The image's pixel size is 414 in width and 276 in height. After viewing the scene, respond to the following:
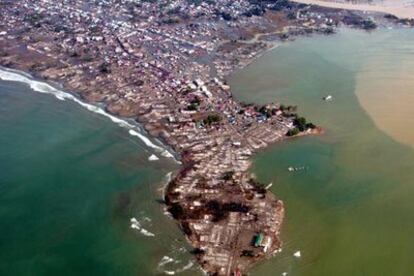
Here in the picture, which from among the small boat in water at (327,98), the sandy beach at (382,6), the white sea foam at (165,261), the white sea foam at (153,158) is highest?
the sandy beach at (382,6)

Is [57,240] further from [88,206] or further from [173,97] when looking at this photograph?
[173,97]

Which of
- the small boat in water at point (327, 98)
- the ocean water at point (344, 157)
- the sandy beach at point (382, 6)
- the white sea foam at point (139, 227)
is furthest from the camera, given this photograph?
the sandy beach at point (382, 6)

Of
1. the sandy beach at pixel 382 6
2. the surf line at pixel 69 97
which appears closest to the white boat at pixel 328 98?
the surf line at pixel 69 97

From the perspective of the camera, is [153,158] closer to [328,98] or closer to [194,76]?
[194,76]

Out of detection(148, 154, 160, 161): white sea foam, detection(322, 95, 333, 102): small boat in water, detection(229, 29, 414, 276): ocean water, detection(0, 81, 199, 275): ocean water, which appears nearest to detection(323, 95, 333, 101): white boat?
detection(322, 95, 333, 102): small boat in water

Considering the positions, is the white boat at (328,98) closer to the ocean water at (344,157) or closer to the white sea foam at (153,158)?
the ocean water at (344,157)

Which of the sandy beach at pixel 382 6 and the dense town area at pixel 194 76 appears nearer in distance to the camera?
the dense town area at pixel 194 76

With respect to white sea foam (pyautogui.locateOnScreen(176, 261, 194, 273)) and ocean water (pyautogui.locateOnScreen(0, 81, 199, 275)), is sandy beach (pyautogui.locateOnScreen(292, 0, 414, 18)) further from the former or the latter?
white sea foam (pyautogui.locateOnScreen(176, 261, 194, 273))

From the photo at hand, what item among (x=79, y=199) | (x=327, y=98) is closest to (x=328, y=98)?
(x=327, y=98)
